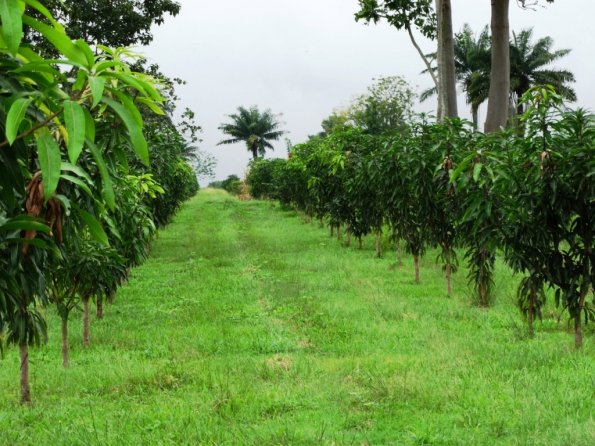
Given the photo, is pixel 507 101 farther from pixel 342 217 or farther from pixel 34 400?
pixel 34 400

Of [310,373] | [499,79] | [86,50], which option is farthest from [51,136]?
[499,79]

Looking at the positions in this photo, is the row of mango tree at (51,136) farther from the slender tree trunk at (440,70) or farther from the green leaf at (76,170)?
the slender tree trunk at (440,70)

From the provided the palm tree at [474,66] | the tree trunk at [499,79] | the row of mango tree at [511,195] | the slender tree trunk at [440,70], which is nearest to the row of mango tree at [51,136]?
the row of mango tree at [511,195]

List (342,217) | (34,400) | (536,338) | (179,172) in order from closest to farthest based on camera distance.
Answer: (34,400) → (536,338) → (342,217) → (179,172)

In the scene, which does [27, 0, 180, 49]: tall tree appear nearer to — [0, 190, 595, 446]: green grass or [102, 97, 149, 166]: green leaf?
[0, 190, 595, 446]: green grass

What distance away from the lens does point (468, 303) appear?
10.8m

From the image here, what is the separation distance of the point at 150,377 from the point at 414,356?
2706 millimetres

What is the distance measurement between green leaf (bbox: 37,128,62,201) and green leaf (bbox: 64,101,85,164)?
88 millimetres

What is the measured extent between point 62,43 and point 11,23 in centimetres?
14

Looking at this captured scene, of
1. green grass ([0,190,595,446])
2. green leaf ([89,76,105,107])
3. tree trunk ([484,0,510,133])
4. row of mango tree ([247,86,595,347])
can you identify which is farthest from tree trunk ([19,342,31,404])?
tree trunk ([484,0,510,133])

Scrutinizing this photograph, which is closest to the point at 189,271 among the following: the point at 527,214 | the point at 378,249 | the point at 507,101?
the point at 378,249

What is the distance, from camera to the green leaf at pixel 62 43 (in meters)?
1.80

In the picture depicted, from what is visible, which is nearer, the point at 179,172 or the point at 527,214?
the point at 527,214

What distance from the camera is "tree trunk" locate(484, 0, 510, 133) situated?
55.0ft
